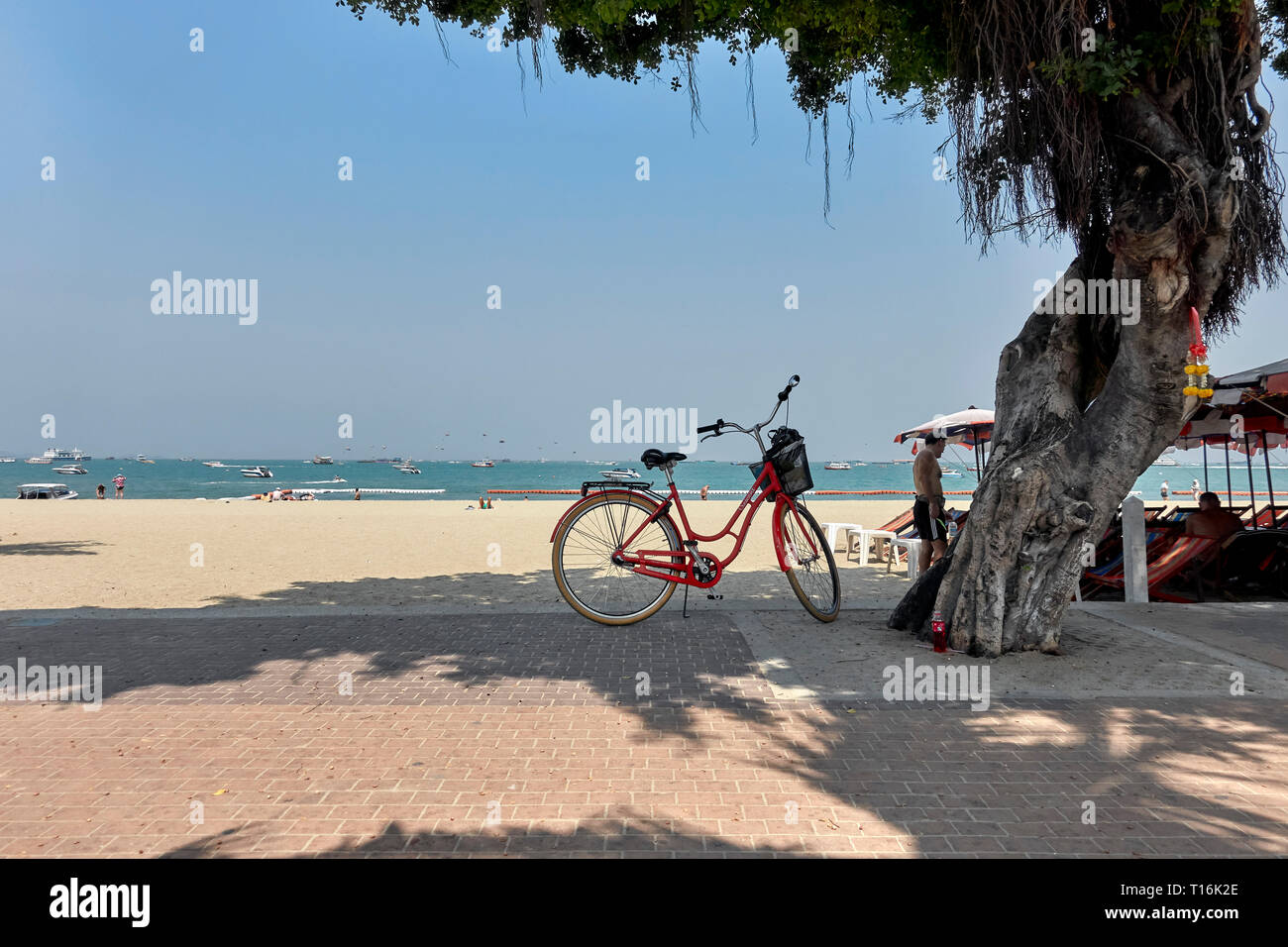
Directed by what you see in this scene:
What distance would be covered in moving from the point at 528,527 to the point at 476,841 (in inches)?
700

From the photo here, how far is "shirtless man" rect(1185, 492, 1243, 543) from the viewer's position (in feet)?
Answer: 31.2

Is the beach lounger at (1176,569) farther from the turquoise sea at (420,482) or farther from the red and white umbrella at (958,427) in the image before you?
the turquoise sea at (420,482)

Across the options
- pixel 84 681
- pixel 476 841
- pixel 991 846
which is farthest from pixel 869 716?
pixel 84 681

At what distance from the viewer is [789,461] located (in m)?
6.34

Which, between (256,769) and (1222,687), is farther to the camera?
(1222,687)

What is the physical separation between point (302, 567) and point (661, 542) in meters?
7.83

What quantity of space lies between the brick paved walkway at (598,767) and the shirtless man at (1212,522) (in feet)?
20.3

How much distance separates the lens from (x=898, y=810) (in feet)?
10.1

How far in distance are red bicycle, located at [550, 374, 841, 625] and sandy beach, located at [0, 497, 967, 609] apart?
1.72 meters

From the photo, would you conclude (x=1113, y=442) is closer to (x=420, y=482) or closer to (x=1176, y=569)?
(x=1176, y=569)
